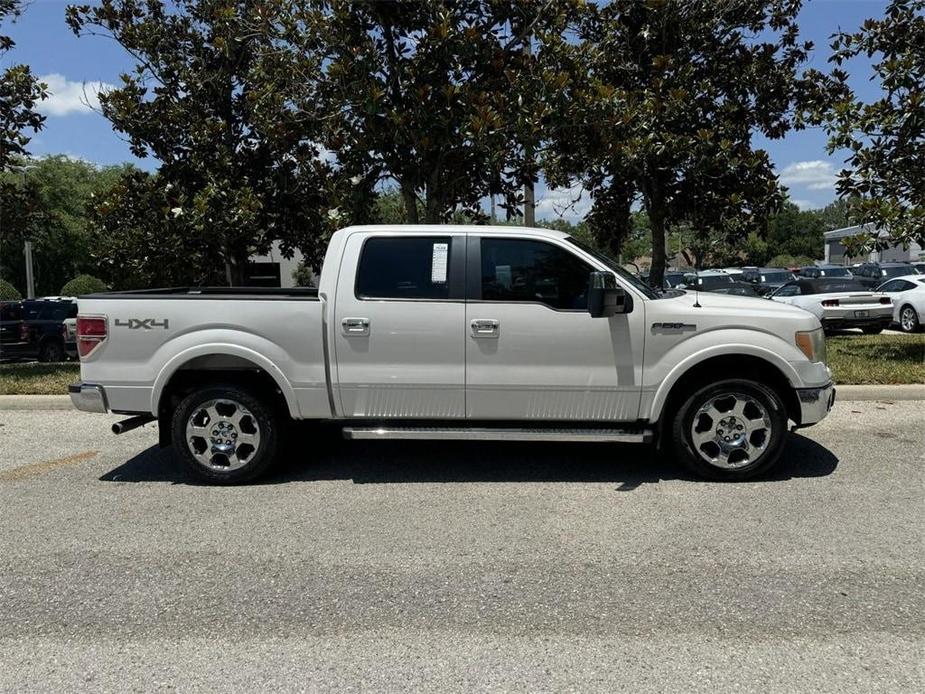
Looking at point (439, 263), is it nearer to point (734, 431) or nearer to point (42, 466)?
point (734, 431)

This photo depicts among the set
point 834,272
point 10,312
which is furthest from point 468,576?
point 834,272

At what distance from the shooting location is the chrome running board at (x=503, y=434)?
5.56m

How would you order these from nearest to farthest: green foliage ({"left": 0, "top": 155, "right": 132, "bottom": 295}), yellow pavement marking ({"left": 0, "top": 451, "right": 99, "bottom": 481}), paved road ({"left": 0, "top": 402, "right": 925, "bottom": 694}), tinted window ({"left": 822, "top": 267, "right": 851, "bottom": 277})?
paved road ({"left": 0, "top": 402, "right": 925, "bottom": 694}) → yellow pavement marking ({"left": 0, "top": 451, "right": 99, "bottom": 481}) → tinted window ({"left": 822, "top": 267, "right": 851, "bottom": 277}) → green foliage ({"left": 0, "top": 155, "right": 132, "bottom": 295})

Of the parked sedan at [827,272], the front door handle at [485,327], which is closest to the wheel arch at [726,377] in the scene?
the front door handle at [485,327]

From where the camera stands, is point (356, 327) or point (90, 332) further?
point (90, 332)

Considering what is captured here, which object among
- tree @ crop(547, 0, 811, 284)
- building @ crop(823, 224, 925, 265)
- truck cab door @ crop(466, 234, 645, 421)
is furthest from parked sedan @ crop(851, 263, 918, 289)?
truck cab door @ crop(466, 234, 645, 421)

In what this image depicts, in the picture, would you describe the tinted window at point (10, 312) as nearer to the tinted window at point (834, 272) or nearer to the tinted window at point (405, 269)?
the tinted window at point (405, 269)

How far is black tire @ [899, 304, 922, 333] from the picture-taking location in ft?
59.3

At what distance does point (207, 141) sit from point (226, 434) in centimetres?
672

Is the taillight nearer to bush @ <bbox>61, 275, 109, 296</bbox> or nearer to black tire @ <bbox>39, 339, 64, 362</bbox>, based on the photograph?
black tire @ <bbox>39, 339, 64, 362</bbox>

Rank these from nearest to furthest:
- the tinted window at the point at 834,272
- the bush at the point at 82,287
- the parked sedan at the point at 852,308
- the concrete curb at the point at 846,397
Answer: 1. the concrete curb at the point at 846,397
2. the parked sedan at the point at 852,308
3. the bush at the point at 82,287
4. the tinted window at the point at 834,272

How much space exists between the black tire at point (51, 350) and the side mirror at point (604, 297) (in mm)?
16664

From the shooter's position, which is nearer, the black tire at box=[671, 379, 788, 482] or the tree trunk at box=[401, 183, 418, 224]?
the black tire at box=[671, 379, 788, 482]

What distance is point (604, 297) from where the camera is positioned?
5.40 metres
